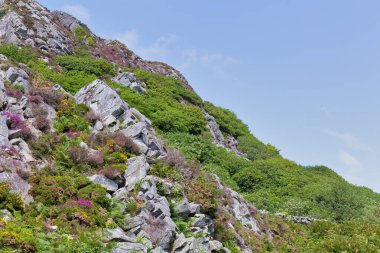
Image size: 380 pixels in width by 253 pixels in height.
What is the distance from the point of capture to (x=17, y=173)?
56.6 feet

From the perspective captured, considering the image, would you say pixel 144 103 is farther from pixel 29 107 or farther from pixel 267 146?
pixel 267 146

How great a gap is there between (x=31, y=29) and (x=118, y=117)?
28300 millimetres

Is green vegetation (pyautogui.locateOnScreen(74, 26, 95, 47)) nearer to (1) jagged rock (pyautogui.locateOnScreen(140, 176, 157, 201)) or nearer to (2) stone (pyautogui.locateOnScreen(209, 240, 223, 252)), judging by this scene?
(1) jagged rock (pyautogui.locateOnScreen(140, 176, 157, 201))

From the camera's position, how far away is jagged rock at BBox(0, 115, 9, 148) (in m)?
18.6

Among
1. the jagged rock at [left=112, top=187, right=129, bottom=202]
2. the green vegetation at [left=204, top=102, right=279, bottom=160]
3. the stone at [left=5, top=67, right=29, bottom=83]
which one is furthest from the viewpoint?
the green vegetation at [left=204, top=102, right=279, bottom=160]

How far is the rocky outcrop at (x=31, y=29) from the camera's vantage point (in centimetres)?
4629

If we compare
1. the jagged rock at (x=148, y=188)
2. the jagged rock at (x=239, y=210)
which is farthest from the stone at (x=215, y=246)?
the jagged rock at (x=239, y=210)

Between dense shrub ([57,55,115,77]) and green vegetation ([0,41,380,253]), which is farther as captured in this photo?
dense shrub ([57,55,115,77])

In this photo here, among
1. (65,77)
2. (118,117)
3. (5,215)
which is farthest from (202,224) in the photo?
(65,77)

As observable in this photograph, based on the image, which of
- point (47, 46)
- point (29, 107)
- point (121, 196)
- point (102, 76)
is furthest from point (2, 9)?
point (121, 196)

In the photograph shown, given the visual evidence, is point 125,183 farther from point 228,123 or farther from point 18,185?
point 228,123

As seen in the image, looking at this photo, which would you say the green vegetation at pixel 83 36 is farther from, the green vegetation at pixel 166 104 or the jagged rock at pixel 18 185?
the jagged rock at pixel 18 185

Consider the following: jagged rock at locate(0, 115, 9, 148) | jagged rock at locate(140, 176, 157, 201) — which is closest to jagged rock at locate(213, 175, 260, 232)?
jagged rock at locate(140, 176, 157, 201)

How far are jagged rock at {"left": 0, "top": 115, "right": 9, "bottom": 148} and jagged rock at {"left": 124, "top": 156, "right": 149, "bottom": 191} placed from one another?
589 centimetres
